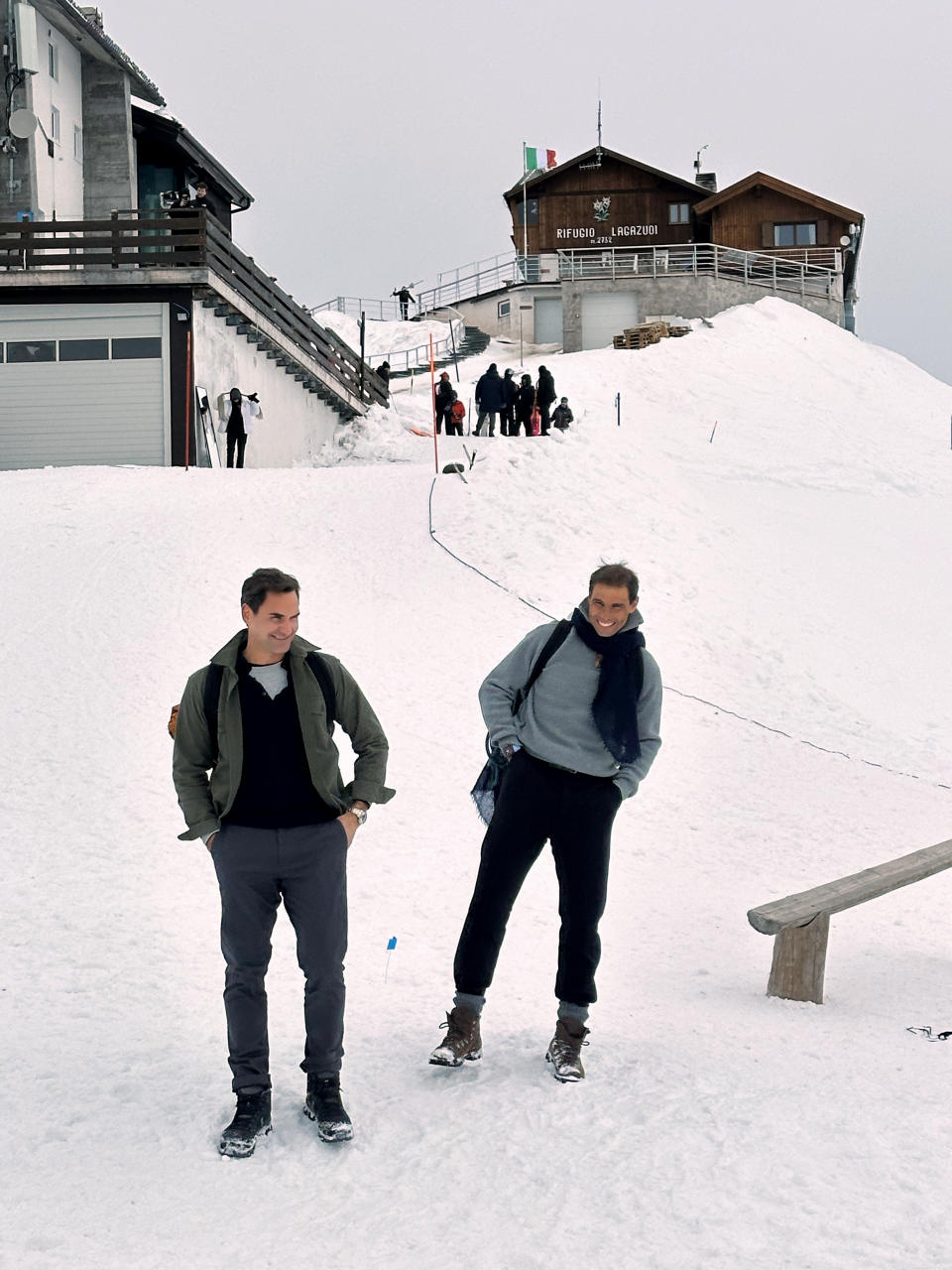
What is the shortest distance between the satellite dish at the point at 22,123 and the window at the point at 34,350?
7.10 m

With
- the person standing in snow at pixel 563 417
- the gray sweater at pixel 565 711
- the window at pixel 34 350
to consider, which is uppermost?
the window at pixel 34 350

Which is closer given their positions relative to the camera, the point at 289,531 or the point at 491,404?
the point at 289,531

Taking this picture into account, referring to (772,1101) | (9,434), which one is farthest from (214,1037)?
(9,434)

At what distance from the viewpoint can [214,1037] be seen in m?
5.26

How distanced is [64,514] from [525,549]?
19.1 ft

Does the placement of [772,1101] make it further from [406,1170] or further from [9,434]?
[9,434]

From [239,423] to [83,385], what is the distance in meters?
3.50

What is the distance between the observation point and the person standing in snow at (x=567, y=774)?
4.86m

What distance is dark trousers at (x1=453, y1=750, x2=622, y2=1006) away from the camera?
4867 millimetres

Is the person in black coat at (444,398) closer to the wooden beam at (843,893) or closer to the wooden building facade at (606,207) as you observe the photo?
the wooden beam at (843,893)

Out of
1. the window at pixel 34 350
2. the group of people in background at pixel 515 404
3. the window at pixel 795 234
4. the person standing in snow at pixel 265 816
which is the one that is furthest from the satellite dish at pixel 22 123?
the window at pixel 795 234

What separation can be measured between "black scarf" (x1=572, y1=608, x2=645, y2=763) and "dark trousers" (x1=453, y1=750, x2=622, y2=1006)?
16 centimetres

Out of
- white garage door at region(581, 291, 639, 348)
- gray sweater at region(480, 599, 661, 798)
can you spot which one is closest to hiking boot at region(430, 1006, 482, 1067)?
gray sweater at region(480, 599, 661, 798)

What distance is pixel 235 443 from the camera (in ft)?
77.8
